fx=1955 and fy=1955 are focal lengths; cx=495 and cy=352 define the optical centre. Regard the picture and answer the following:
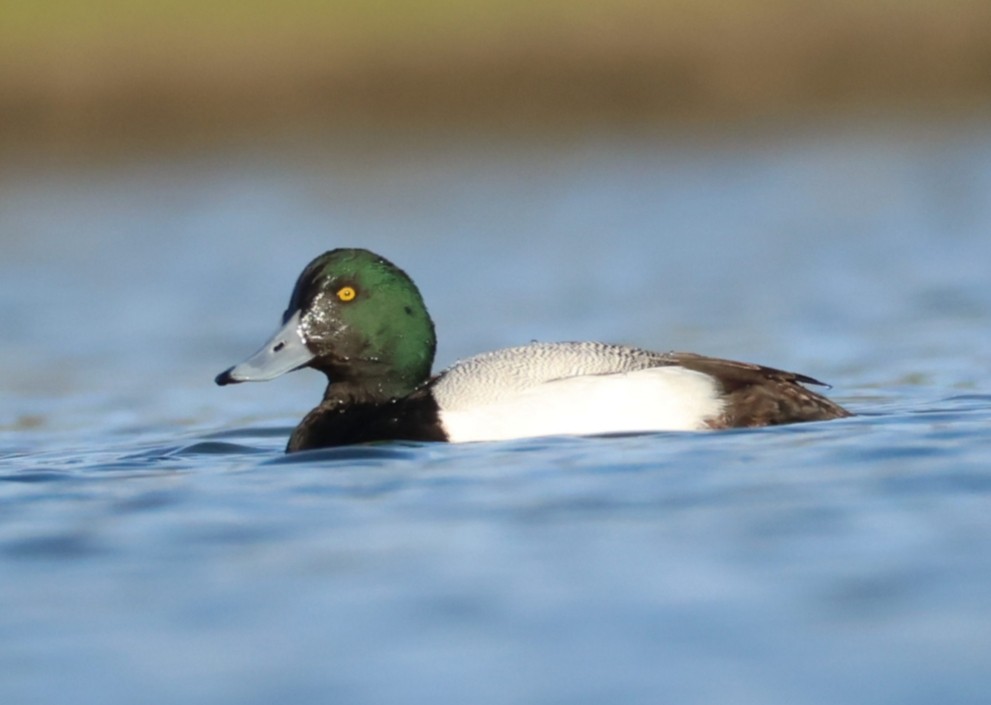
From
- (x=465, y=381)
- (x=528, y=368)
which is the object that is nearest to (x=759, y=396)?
(x=528, y=368)

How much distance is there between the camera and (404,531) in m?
6.03

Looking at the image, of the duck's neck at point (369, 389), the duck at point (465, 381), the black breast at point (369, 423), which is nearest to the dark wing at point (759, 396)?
the duck at point (465, 381)

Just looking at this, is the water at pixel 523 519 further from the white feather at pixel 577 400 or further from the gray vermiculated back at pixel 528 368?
the gray vermiculated back at pixel 528 368

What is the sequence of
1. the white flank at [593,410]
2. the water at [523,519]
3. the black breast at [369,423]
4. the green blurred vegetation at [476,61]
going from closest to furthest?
the water at [523,519] < the white flank at [593,410] < the black breast at [369,423] < the green blurred vegetation at [476,61]

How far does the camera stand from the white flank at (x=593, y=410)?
7457mm

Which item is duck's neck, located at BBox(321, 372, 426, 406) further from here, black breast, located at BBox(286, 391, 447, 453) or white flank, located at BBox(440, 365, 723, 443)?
white flank, located at BBox(440, 365, 723, 443)

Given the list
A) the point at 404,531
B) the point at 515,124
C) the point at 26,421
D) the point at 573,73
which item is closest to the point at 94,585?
the point at 404,531

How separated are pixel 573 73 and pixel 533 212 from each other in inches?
250

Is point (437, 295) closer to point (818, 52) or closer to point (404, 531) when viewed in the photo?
point (404, 531)

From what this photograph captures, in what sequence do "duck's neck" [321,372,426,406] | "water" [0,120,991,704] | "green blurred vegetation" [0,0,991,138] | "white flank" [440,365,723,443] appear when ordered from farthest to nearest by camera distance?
"green blurred vegetation" [0,0,991,138], "duck's neck" [321,372,426,406], "white flank" [440,365,723,443], "water" [0,120,991,704]

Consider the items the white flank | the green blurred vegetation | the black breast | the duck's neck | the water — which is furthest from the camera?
the green blurred vegetation

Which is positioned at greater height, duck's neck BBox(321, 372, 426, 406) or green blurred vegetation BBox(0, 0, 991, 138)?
green blurred vegetation BBox(0, 0, 991, 138)

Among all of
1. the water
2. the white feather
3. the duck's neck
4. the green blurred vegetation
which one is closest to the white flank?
the white feather

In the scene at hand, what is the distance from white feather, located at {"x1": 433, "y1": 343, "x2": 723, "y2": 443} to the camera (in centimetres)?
746
